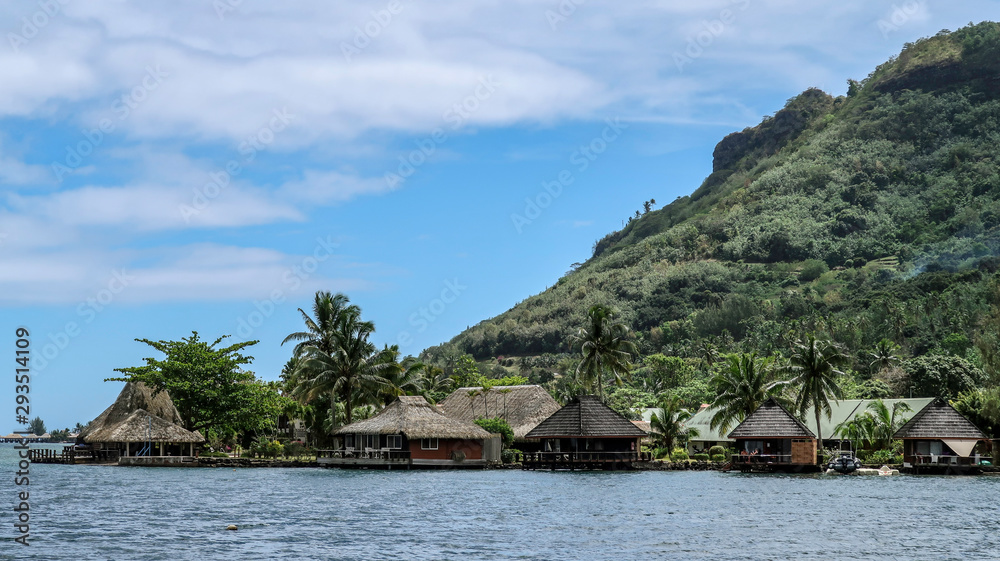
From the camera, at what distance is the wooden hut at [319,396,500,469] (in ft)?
248

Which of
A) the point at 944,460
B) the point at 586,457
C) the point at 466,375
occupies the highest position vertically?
the point at 466,375

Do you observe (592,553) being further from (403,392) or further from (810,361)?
(403,392)

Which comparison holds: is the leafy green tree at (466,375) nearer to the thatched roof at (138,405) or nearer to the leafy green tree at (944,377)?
the thatched roof at (138,405)

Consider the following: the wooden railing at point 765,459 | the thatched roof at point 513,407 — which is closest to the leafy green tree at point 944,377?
the wooden railing at point 765,459

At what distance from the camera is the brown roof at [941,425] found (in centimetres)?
6844

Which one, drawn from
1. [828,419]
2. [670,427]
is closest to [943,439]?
[828,419]

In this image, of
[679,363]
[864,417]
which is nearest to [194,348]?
[864,417]

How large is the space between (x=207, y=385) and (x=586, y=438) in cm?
3209

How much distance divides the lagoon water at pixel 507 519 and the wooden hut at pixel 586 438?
33.1ft

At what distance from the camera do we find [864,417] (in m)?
79.6

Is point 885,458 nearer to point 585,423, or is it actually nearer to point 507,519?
point 585,423

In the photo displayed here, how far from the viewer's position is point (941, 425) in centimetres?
→ 6875

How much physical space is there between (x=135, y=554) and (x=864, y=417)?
64302 millimetres

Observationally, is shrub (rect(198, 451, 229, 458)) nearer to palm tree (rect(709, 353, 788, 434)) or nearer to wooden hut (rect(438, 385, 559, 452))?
wooden hut (rect(438, 385, 559, 452))
